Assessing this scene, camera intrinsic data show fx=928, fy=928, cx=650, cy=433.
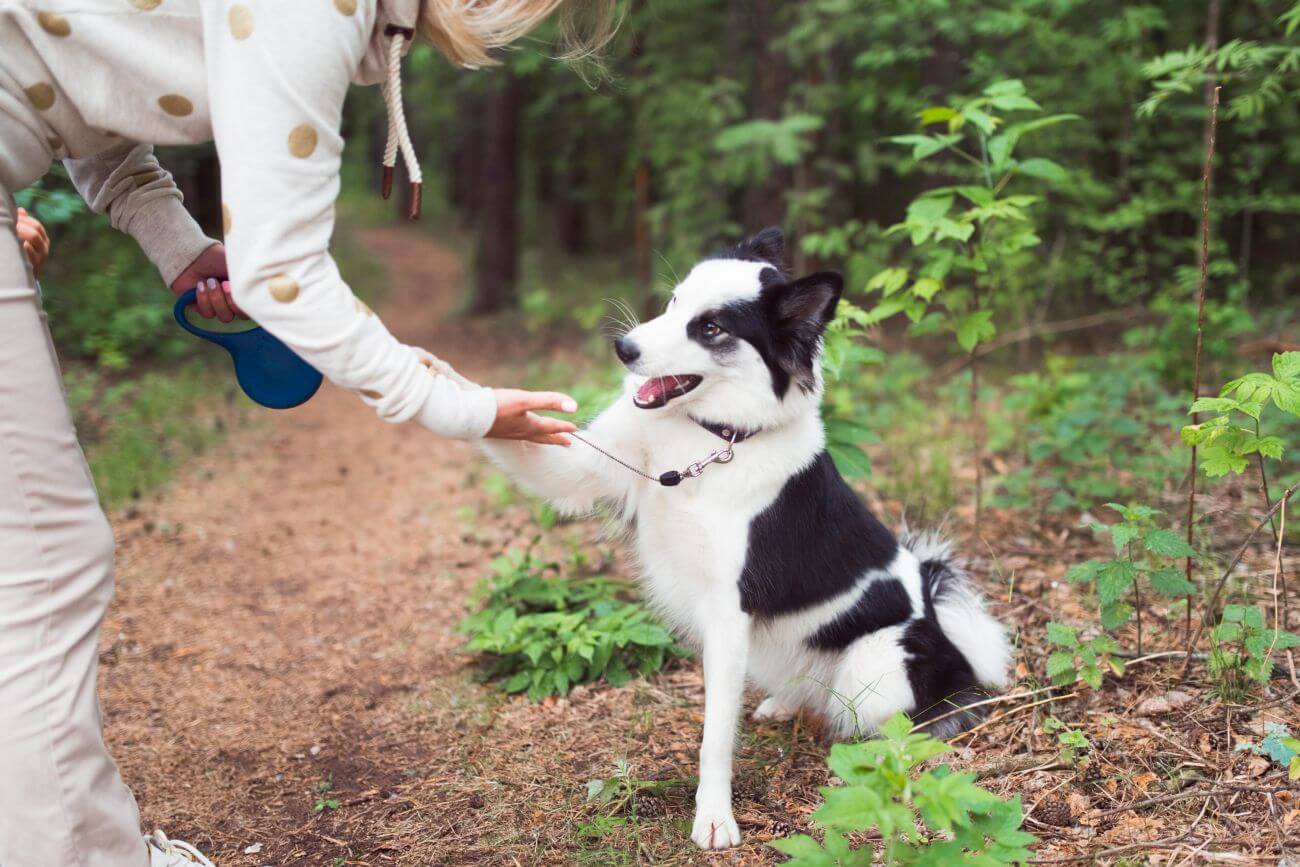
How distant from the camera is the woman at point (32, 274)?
5.01ft

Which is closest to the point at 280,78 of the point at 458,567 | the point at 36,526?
the point at 36,526

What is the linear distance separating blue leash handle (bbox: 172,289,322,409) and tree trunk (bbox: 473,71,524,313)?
371 inches

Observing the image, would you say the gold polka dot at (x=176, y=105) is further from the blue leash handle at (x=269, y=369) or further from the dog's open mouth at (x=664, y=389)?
the dog's open mouth at (x=664, y=389)

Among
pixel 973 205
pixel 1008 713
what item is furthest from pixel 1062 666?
pixel 973 205

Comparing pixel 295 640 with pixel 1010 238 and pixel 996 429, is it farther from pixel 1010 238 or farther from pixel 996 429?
pixel 996 429

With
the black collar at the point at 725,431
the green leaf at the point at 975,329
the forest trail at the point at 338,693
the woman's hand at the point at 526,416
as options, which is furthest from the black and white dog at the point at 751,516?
the green leaf at the point at 975,329

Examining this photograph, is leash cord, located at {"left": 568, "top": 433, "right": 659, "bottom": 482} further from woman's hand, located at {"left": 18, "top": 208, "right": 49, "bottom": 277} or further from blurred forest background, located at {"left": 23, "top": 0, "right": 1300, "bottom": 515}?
woman's hand, located at {"left": 18, "top": 208, "right": 49, "bottom": 277}

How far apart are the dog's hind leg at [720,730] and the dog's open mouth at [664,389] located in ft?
1.92

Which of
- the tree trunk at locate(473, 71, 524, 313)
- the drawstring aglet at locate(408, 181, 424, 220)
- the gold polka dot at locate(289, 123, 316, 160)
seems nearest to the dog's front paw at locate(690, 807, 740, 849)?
the drawstring aglet at locate(408, 181, 424, 220)

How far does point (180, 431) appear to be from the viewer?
638 centimetres

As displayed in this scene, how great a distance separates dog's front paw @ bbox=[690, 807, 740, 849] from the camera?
2.41m

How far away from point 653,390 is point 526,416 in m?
0.56

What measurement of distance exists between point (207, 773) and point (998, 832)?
2.33 metres

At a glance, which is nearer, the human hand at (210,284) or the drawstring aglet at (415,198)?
the drawstring aglet at (415,198)
